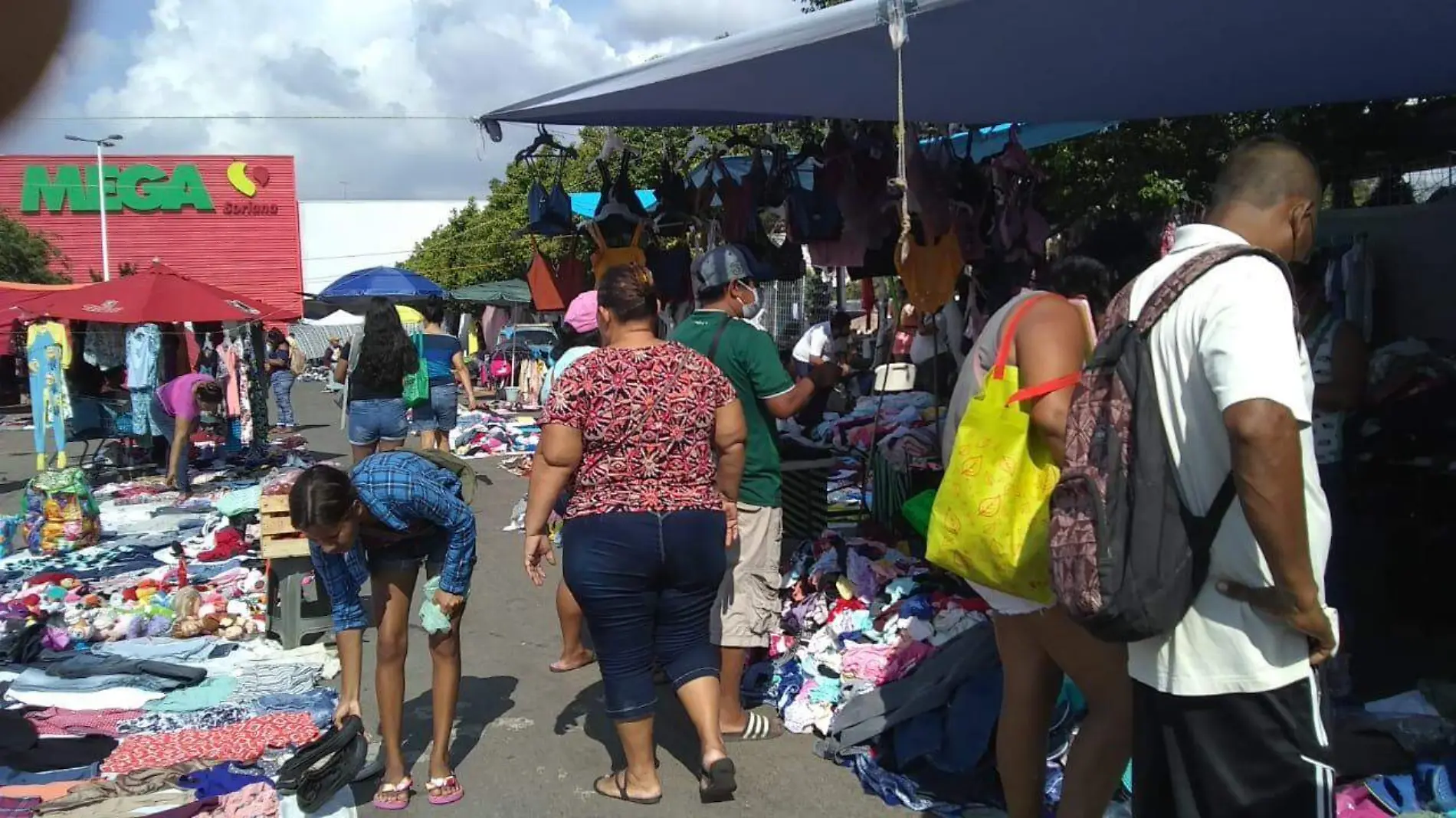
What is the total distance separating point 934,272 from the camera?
6.06 metres

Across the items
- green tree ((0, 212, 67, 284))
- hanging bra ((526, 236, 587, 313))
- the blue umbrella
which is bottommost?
hanging bra ((526, 236, 587, 313))

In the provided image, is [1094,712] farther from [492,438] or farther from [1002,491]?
[492,438]

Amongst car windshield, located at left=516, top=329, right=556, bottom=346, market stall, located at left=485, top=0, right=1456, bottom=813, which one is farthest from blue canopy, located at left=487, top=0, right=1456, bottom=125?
car windshield, located at left=516, top=329, right=556, bottom=346

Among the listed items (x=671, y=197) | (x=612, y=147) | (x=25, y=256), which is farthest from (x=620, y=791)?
(x=25, y=256)

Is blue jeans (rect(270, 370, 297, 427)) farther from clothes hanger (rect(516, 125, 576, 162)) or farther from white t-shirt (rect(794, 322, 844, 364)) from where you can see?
clothes hanger (rect(516, 125, 576, 162))

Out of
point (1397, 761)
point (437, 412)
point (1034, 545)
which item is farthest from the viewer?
point (437, 412)

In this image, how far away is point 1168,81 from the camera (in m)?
5.44

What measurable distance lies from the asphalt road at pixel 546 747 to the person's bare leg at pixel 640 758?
69 millimetres

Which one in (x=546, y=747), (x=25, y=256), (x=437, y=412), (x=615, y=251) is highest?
(x=25, y=256)

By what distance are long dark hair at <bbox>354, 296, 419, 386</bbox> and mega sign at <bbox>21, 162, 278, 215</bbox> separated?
3597cm

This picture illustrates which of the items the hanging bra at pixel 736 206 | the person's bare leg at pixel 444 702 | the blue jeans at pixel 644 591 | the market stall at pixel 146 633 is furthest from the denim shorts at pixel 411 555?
the hanging bra at pixel 736 206

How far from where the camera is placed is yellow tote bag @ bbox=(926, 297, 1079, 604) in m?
2.92

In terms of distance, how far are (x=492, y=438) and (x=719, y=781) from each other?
11370mm

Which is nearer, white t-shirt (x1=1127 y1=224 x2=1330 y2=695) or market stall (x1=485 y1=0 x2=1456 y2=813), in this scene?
white t-shirt (x1=1127 y1=224 x2=1330 y2=695)
